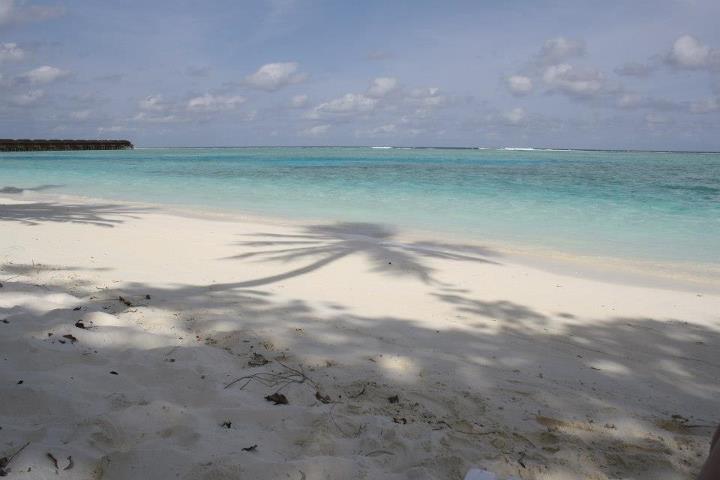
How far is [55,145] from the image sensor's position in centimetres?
7062

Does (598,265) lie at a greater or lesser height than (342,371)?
lesser

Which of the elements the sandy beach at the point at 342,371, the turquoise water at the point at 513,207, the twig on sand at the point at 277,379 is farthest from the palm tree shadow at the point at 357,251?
the twig on sand at the point at 277,379

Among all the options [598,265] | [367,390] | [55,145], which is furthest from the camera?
[55,145]

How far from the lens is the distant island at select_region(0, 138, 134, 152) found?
63656 mm

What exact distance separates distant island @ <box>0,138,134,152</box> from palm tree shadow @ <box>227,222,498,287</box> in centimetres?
7083

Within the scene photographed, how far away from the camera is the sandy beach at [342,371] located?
1939mm

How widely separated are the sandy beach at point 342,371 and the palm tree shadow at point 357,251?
0.36 feet

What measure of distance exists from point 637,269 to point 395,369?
5.22 m

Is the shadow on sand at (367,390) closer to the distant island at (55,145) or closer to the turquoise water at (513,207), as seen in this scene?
the turquoise water at (513,207)

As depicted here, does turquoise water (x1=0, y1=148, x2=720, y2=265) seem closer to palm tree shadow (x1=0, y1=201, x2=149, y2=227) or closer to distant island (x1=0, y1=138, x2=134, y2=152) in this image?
palm tree shadow (x1=0, y1=201, x2=149, y2=227)

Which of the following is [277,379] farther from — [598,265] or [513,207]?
[513,207]

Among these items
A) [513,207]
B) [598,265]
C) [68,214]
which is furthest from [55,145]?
[598,265]

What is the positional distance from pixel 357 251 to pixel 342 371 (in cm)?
392

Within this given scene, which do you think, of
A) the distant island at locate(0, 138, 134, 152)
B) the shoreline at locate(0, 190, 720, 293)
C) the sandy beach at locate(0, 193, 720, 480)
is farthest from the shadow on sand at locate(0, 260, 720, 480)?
the distant island at locate(0, 138, 134, 152)
